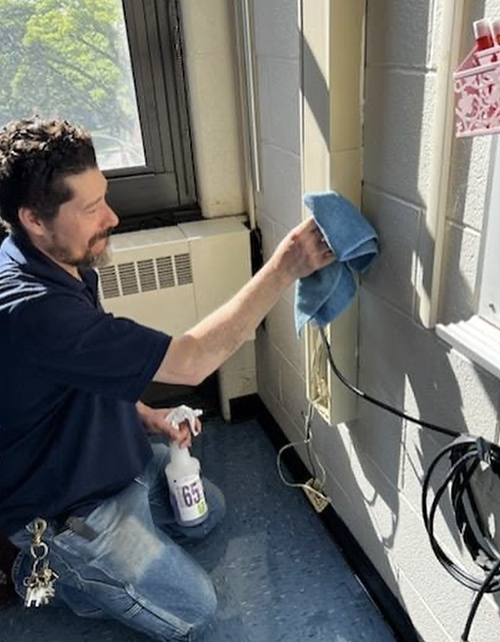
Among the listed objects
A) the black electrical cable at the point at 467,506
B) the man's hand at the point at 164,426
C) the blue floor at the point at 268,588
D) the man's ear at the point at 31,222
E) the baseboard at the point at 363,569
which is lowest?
the blue floor at the point at 268,588

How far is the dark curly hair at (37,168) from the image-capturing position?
1.19 meters

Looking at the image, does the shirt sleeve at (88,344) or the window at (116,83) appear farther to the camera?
the window at (116,83)

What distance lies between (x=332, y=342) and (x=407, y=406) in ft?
0.70

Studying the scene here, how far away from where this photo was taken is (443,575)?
1220 mm

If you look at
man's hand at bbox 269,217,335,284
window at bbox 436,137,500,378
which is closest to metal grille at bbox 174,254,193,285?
man's hand at bbox 269,217,335,284

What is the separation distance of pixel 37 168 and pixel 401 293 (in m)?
0.74

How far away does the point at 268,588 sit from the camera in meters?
1.61

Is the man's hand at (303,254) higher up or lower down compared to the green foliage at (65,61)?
lower down

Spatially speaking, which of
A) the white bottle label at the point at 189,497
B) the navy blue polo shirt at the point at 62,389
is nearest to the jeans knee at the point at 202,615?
the white bottle label at the point at 189,497

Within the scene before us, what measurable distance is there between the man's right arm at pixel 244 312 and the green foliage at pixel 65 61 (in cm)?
97

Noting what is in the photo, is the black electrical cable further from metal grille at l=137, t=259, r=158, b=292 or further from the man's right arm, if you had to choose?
metal grille at l=137, t=259, r=158, b=292

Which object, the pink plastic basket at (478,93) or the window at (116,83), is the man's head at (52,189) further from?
the pink plastic basket at (478,93)

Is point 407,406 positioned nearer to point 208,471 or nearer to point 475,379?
point 475,379

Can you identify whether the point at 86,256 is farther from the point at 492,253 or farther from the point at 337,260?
the point at 492,253
